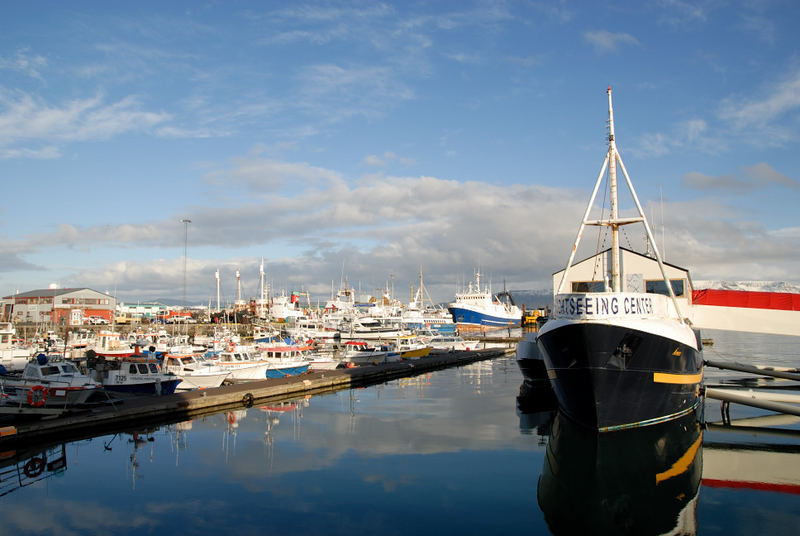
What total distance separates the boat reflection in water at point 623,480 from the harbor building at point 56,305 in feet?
316

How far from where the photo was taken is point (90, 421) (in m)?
23.1

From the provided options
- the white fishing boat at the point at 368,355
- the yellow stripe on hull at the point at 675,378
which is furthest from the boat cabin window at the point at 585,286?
the white fishing boat at the point at 368,355

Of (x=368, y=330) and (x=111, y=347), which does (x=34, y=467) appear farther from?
(x=368, y=330)

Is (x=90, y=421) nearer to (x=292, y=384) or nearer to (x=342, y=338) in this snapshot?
(x=292, y=384)

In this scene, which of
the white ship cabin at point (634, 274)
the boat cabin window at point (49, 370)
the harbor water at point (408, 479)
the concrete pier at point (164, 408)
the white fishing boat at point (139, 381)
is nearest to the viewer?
the harbor water at point (408, 479)

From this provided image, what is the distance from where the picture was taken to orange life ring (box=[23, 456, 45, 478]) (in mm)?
17859

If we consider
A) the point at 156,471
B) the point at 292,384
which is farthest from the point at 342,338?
the point at 156,471

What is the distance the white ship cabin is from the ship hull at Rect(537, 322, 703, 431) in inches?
312

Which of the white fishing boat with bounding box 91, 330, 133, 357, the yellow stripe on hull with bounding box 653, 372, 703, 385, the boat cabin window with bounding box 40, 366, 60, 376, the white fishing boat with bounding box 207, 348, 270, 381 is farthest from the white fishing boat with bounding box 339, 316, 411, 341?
the yellow stripe on hull with bounding box 653, 372, 703, 385

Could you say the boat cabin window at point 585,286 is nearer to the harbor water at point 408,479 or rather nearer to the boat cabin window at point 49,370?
the harbor water at point 408,479

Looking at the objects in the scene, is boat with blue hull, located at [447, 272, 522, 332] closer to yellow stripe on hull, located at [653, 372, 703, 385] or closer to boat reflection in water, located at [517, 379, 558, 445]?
boat reflection in water, located at [517, 379, 558, 445]

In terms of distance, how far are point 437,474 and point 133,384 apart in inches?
807

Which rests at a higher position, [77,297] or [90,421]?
[77,297]

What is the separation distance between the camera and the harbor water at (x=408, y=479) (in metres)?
13.5
